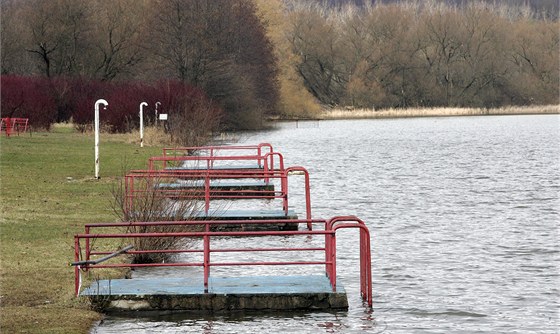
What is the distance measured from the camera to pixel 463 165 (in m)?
50.7

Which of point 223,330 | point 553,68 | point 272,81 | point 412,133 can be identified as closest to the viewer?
point 223,330

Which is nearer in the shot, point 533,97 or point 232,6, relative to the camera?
point 232,6

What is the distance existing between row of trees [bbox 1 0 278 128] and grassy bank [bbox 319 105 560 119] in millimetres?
25217

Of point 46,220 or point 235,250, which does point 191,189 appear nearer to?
point 46,220

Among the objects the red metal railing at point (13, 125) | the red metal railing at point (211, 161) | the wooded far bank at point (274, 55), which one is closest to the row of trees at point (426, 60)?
the wooded far bank at point (274, 55)

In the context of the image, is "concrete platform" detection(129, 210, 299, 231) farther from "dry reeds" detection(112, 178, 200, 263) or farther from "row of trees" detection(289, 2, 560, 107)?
"row of trees" detection(289, 2, 560, 107)

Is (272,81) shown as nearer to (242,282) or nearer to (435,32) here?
(435,32)

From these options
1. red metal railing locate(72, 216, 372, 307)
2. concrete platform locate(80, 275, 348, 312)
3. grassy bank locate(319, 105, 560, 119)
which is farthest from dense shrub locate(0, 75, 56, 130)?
grassy bank locate(319, 105, 560, 119)

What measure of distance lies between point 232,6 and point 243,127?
38.0 feet

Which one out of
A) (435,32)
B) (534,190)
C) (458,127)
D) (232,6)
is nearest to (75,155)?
(534,190)

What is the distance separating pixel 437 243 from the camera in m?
23.8

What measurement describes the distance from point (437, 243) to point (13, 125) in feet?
124

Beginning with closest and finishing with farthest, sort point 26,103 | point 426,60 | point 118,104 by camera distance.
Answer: point 26,103 → point 118,104 → point 426,60

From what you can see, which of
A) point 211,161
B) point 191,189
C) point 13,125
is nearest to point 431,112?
point 13,125
